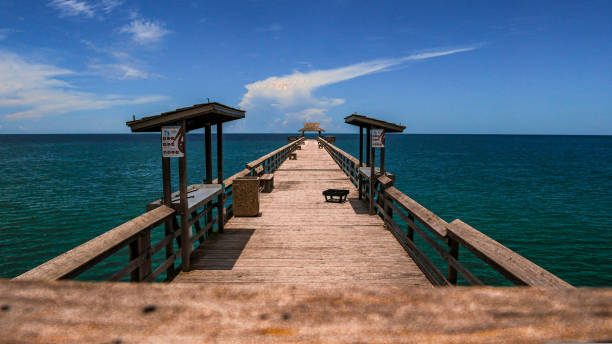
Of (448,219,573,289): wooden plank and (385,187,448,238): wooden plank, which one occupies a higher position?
(448,219,573,289): wooden plank

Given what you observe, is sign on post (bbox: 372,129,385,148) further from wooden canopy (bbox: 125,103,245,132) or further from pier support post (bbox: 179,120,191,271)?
pier support post (bbox: 179,120,191,271)

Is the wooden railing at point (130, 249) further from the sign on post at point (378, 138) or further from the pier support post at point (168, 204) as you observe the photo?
the sign on post at point (378, 138)

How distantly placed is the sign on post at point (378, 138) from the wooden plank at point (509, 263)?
4996 millimetres

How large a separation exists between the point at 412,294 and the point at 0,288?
1310 mm

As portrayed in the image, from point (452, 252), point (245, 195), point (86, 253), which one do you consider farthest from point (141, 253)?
point (245, 195)

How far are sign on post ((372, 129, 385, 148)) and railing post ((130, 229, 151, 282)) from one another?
19.0 feet

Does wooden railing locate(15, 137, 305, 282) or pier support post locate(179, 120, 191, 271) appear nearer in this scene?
wooden railing locate(15, 137, 305, 282)

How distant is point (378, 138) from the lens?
8.33 m

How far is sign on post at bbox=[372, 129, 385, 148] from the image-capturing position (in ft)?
27.2

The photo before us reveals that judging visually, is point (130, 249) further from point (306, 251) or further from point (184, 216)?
point (306, 251)

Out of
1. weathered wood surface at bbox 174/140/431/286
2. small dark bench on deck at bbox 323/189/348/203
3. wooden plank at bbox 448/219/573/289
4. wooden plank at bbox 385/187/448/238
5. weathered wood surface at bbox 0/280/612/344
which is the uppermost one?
weathered wood surface at bbox 0/280/612/344

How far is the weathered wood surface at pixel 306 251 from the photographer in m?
4.94

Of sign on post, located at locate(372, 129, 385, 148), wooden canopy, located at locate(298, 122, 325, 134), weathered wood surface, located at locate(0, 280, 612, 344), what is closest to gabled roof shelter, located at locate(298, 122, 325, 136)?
wooden canopy, located at locate(298, 122, 325, 134)

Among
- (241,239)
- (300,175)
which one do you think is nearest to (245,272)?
(241,239)
